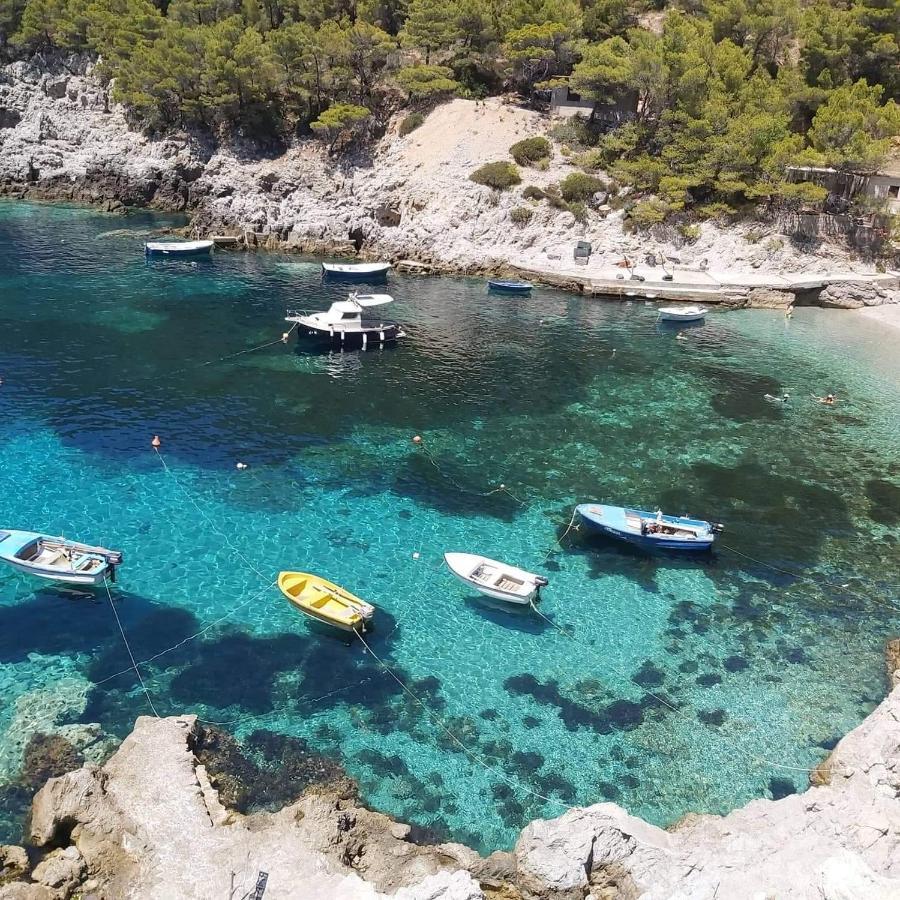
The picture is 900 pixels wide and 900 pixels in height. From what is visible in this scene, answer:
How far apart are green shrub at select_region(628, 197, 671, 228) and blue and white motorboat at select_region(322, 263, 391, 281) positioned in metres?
27.2

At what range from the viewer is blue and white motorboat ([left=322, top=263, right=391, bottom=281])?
71375 mm

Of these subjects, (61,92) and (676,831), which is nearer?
(676,831)

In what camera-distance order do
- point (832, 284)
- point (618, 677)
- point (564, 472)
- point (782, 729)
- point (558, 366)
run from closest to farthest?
point (782, 729), point (618, 677), point (564, 472), point (558, 366), point (832, 284)

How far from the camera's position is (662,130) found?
7969cm

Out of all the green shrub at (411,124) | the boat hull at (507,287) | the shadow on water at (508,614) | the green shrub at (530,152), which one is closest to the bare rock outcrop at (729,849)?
the shadow on water at (508,614)

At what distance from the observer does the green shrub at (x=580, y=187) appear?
3088 inches

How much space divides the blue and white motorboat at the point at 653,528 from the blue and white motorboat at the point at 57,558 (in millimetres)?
21128

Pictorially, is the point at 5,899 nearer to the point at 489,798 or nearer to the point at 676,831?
the point at 489,798

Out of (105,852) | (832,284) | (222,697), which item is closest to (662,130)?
(832,284)

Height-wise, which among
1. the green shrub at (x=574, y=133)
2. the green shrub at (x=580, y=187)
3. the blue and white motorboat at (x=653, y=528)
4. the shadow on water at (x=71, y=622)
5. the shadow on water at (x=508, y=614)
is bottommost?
the shadow on water at (x=71, y=622)

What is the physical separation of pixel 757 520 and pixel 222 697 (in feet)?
87.8

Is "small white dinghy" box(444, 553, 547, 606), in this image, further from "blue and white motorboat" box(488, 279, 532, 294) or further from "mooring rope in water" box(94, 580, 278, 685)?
"blue and white motorboat" box(488, 279, 532, 294)

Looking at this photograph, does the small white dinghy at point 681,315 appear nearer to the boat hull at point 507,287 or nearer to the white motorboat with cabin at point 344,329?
the boat hull at point 507,287

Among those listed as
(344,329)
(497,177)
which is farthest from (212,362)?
(497,177)
